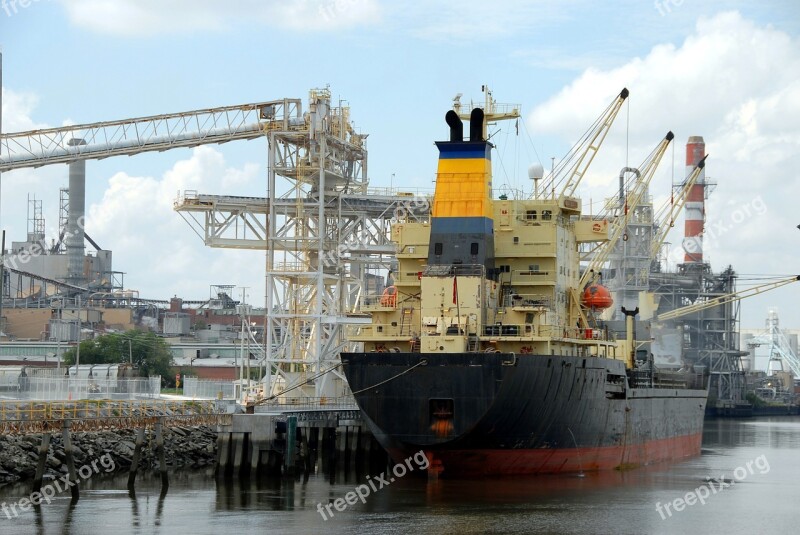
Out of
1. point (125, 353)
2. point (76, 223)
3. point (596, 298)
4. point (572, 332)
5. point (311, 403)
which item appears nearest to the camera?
point (572, 332)

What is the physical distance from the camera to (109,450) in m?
48.9

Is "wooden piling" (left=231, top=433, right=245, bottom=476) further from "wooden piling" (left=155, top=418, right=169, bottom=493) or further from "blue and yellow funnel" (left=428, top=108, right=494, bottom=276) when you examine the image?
"blue and yellow funnel" (left=428, top=108, right=494, bottom=276)

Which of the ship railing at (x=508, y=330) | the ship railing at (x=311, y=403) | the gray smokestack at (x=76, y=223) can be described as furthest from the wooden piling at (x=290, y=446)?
the gray smokestack at (x=76, y=223)

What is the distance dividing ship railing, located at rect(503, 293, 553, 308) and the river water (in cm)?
652

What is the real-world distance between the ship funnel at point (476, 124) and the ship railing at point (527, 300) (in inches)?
249

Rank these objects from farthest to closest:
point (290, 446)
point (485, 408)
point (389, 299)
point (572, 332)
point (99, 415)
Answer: point (572, 332), point (389, 299), point (290, 446), point (99, 415), point (485, 408)

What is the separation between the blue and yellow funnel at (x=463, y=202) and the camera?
156ft

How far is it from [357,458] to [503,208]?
12459 millimetres

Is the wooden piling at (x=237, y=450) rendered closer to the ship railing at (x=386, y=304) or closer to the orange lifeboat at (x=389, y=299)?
the ship railing at (x=386, y=304)

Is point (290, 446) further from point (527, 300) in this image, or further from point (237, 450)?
point (527, 300)

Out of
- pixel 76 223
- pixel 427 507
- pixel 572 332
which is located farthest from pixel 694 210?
pixel 427 507

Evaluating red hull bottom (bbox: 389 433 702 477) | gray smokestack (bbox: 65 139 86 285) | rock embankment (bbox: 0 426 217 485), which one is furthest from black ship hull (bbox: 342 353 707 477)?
gray smokestack (bbox: 65 139 86 285)

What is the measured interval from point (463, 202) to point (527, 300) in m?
4.58

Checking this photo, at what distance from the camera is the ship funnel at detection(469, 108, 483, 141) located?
49500mm
